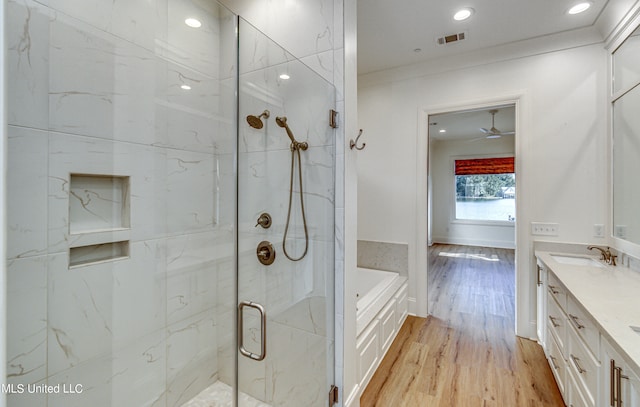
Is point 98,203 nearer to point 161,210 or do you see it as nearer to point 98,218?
point 98,218

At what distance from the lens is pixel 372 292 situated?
2.52 meters

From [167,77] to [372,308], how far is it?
2.06 m

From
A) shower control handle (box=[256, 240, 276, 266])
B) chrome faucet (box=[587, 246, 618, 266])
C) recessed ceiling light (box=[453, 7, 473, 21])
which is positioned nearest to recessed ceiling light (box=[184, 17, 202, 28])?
shower control handle (box=[256, 240, 276, 266])

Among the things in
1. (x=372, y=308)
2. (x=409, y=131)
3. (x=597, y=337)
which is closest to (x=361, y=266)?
(x=372, y=308)

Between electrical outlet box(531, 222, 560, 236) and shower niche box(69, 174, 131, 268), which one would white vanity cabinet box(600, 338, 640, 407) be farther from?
shower niche box(69, 174, 131, 268)

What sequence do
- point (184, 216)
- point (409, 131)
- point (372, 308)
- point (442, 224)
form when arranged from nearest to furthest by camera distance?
point (184, 216), point (372, 308), point (409, 131), point (442, 224)

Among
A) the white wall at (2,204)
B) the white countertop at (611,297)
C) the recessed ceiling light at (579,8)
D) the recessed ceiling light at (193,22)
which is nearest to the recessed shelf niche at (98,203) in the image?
the white wall at (2,204)

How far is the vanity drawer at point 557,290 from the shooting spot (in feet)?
5.70

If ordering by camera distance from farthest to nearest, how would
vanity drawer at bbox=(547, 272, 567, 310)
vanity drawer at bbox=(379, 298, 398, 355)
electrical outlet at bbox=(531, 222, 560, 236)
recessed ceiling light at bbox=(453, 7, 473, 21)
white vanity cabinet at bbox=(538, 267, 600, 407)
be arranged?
electrical outlet at bbox=(531, 222, 560, 236) < vanity drawer at bbox=(379, 298, 398, 355) < recessed ceiling light at bbox=(453, 7, 473, 21) < vanity drawer at bbox=(547, 272, 567, 310) < white vanity cabinet at bbox=(538, 267, 600, 407)

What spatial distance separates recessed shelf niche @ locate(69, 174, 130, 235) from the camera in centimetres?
120

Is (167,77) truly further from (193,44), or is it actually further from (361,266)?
(361,266)

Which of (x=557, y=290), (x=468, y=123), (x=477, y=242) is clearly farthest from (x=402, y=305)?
(x=477, y=242)

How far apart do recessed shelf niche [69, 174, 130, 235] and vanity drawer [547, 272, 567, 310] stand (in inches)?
97.3

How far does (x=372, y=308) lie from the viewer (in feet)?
7.29
